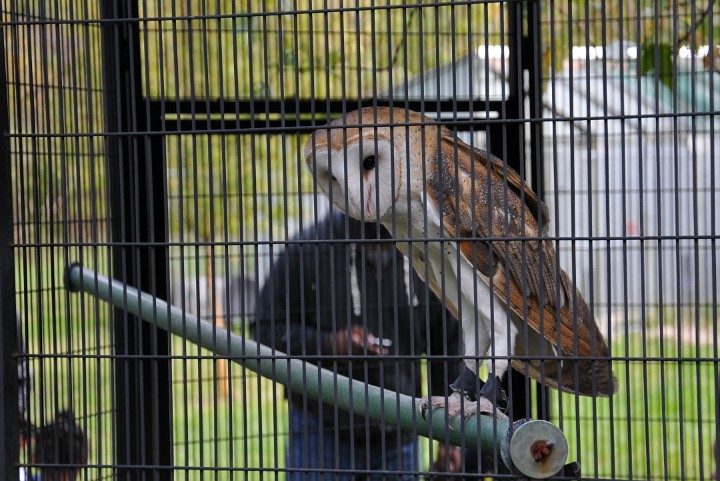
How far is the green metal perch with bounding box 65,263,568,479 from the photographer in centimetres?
196

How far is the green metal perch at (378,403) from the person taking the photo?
196 centimetres

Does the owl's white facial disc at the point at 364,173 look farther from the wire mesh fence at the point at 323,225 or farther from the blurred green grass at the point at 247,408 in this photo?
the blurred green grass at the point at 247,408

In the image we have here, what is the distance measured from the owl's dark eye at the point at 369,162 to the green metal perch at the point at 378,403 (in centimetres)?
50

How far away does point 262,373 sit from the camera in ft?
7.45

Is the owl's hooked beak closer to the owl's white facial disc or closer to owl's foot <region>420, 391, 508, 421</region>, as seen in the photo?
the owl's white facial disc

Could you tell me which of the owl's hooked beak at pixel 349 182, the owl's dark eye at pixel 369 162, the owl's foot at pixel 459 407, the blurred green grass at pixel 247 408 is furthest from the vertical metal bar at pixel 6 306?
the owl's foot at pixel 459 407

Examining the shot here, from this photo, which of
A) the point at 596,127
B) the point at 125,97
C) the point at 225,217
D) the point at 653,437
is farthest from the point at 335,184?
the point at 653,437

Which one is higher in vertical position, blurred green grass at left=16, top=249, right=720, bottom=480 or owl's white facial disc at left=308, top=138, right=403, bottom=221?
owl's white facial disc at left=308, top=138, right=403, bottom=221

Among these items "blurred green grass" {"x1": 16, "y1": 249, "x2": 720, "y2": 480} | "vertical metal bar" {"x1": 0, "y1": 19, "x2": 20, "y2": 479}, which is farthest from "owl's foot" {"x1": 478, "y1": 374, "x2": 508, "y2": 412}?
"vertical metal bar" {"x1": 0, "y1": 19, "x2": 20, "y2": 479}

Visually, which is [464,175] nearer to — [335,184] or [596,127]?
[335,184]

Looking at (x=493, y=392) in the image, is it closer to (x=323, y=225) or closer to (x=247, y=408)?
(x=323, y=225)

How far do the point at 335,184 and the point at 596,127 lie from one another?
229 cm

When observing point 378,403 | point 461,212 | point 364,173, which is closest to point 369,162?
point 364,173

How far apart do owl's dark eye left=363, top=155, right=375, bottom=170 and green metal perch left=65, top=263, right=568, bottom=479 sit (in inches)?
19.6
